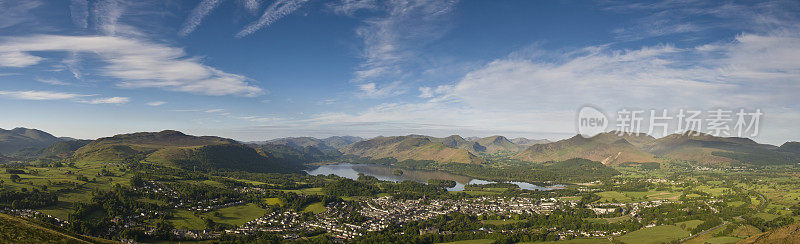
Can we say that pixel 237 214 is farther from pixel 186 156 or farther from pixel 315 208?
pixel 186 156

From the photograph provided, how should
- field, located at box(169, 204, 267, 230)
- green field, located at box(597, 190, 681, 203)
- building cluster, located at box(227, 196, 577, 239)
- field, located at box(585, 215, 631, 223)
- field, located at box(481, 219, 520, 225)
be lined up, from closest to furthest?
field, located at box(169, 204, 267, 230) < building cluster, located at box(227, 196, 577, 239) < field, located at box(481, 219, 520, 225) < field, located at box(585, 215, 631, 223) < green field, located at box(597, 190, 681, 203)

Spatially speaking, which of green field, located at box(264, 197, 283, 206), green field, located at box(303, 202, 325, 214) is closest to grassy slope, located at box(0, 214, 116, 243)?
green field, located at box(303, 202, 325, 214)

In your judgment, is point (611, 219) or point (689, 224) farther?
point (611, 219)

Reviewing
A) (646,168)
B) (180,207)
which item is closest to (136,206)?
(180,207)

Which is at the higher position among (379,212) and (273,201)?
(379,212)

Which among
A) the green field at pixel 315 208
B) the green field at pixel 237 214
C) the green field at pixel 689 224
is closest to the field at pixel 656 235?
the green field at pixel 689 224

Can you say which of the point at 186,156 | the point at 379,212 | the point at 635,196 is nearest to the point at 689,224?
the point at 635,196

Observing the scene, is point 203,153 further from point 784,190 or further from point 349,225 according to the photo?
point 784,190

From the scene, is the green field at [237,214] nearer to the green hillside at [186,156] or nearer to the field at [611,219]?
the field at [611,219]

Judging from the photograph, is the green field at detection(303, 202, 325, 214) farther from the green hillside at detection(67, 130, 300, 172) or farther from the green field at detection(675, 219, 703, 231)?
the green hillside at detection(67, 130, 300, 172)
